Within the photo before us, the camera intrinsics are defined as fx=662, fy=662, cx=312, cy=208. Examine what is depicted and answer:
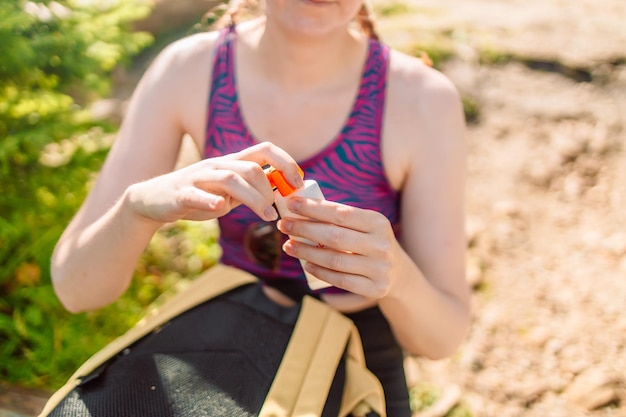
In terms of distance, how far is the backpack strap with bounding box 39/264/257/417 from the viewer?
1.57 m

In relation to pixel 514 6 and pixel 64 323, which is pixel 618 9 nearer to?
pixel 514 6

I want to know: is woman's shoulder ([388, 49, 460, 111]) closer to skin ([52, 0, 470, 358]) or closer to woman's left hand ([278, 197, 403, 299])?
skin ([52, 0, 470, 358])

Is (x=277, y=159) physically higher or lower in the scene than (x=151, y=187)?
higher

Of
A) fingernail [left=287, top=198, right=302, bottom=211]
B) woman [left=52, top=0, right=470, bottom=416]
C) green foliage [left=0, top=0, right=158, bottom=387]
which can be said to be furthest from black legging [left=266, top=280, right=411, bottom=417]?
green foliage [left=0, top=0, right=158, bottom=387]

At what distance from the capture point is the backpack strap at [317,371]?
144cm

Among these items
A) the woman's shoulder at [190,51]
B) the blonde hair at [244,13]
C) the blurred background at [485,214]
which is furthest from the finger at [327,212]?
the blurred background at [485,214]

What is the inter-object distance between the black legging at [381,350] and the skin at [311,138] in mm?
41

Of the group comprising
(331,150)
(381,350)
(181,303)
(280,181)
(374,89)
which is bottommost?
(381,350)

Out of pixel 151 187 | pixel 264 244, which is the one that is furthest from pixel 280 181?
pixel 264 244

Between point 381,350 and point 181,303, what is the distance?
585 mm

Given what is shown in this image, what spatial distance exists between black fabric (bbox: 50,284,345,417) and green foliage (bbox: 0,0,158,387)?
0.91m

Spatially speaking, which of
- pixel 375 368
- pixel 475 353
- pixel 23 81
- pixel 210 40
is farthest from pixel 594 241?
pixel 23 81

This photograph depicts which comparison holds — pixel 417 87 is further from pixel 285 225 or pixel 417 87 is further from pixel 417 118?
pixel 285 225

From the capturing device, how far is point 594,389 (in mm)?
2264
